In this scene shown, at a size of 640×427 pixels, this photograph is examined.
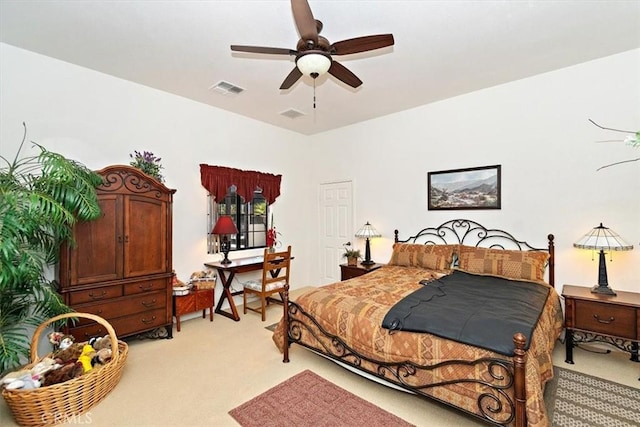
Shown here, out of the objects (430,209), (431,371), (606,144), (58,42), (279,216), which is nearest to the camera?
(431,371)

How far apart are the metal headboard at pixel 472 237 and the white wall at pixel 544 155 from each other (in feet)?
0.25

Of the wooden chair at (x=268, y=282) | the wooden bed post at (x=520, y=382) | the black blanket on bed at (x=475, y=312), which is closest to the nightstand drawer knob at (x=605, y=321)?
the black blanket on bed at (x=475, y=312)

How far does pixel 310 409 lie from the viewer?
2.19m

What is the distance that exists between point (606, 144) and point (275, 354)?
4113mm

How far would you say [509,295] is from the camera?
266cm

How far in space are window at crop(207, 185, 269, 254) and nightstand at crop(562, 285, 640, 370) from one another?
4140 mm

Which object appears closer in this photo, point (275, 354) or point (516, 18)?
point (516, 18)

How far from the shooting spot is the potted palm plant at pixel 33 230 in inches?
81.7

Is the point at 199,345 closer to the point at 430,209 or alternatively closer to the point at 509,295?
the point at 509,295

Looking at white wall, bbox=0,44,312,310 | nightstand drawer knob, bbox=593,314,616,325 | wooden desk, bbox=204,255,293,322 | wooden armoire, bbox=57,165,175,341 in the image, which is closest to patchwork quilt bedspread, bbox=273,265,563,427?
nightstand drawer knob, bbox=593,314,616,325

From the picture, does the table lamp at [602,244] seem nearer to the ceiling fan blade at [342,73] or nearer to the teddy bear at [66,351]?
the ceiling fan blade at [342,73]

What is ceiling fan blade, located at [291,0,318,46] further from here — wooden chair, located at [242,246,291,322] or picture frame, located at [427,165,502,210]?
picture frame, located at [427,165,502,210]

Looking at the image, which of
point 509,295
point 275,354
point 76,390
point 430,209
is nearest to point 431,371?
point 509,295

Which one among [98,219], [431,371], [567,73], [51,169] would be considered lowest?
[431,371]
